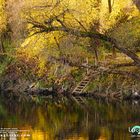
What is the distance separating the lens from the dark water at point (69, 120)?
867 inches

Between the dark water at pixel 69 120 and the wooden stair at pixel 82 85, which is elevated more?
the wooden stair at pixel 82 85

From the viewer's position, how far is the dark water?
867 inches

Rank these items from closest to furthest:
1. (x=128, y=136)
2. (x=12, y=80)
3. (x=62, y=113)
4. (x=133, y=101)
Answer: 1. (x=128, y=136)
2. (x=62, y=113)
3. (x=133, y=101)
4. (x=12, y=80)

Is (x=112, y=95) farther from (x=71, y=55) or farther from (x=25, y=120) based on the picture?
(x=25, y=120)

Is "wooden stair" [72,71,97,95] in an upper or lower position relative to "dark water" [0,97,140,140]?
upper

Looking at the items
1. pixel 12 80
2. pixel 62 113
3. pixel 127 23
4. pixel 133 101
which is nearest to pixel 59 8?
pixel 62 113

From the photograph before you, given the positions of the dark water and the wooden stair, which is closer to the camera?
the dark water

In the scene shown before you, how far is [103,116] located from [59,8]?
6908mm

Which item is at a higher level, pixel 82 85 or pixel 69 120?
pixel 82 85

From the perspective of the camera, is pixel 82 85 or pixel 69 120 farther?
pixel 82 85

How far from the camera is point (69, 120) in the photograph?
88.3ft

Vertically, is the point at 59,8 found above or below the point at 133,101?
above

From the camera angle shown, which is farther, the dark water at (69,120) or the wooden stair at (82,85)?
the wooden stair at (82,85)

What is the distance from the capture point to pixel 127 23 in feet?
134
